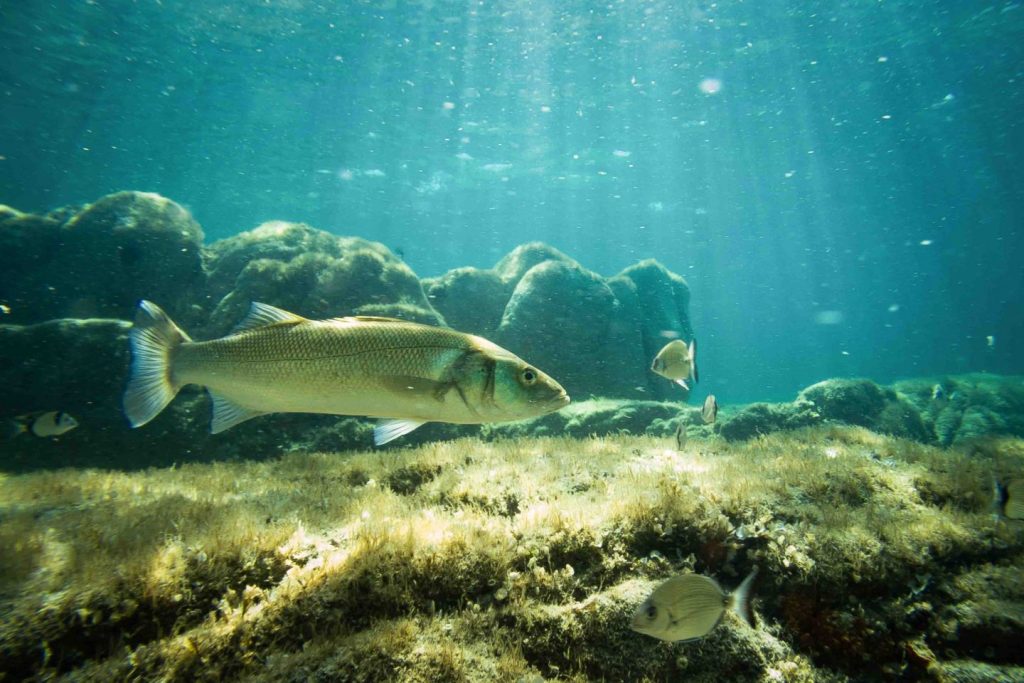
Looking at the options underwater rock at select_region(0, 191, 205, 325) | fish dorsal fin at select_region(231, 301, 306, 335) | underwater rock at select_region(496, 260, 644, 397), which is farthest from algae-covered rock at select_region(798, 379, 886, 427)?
underwater rock at select_region(0, 191, 205, 325)

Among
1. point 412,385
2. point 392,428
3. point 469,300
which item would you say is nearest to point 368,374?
point 412,385

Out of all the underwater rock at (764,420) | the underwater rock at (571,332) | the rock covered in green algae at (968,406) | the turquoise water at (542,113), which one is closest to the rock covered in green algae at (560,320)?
the underwater rock at (571,332)

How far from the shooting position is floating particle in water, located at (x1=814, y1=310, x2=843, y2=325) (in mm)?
180038

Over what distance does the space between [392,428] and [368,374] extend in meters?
0.50

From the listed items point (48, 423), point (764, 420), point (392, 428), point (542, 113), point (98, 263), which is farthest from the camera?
point (542, 113)

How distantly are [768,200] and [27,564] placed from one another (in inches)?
2676

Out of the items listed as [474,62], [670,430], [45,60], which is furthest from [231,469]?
[45,60]

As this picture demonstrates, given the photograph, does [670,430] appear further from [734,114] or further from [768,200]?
[768,200]

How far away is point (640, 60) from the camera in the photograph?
27.2 meters

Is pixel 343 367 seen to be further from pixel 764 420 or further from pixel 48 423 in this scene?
pixel 764 420

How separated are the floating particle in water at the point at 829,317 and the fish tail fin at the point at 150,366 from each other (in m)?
218

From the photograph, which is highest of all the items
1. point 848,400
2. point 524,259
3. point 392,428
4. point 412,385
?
point 524,259

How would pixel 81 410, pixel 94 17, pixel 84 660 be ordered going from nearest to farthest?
pixel 84 660 < pixel 81 410 < pixel 94 17

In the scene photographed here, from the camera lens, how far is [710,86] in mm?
29859
